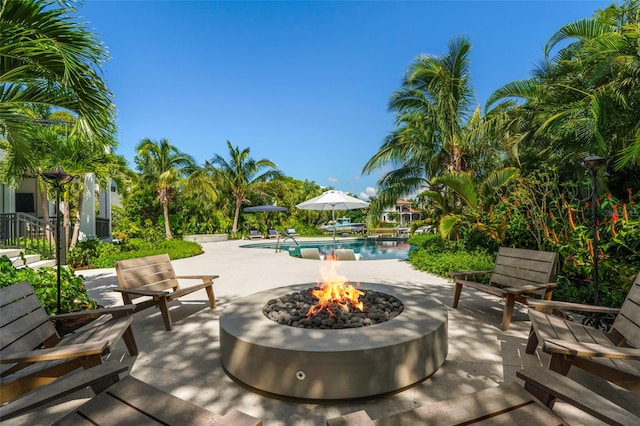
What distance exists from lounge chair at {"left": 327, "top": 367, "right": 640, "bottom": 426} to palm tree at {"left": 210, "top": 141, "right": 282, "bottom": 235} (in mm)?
24021

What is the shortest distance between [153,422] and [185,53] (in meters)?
13.6

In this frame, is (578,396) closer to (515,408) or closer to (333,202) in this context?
(515,408)

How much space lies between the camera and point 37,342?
2623 mm

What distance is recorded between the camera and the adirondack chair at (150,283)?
4.04 m

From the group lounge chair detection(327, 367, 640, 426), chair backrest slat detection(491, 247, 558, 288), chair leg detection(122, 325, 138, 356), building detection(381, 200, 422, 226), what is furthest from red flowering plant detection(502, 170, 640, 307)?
building detection(381, 200, 422, 226)

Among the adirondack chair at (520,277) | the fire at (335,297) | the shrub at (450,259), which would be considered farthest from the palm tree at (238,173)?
the adirondack chair at (520,277)

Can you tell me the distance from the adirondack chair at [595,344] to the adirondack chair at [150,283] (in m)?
4.02

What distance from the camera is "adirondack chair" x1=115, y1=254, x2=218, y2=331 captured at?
4.04 metres

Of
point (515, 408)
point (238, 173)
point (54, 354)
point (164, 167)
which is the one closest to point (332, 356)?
point (515, 408)

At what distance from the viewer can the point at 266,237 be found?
2492 centimetres

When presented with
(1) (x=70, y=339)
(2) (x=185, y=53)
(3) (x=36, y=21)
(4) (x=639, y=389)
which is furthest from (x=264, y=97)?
(4) (x=639, y=389)

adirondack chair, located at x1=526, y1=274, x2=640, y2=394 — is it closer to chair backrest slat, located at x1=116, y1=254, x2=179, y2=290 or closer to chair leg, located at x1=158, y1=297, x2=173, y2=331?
chair leg, located at x1=158, y1=297, x2=173, y2=331

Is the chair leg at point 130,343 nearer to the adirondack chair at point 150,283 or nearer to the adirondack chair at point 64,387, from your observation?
the adirondack chair at point 150,283

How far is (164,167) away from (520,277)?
21.0m
